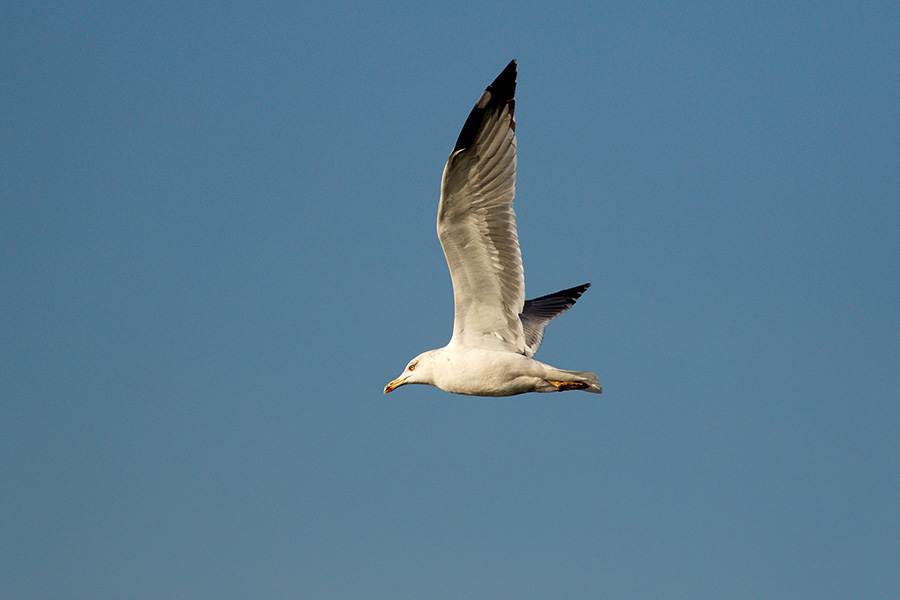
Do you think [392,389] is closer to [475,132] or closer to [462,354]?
[462,354]

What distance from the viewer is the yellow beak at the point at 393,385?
11.2m

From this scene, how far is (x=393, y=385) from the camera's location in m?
11.3

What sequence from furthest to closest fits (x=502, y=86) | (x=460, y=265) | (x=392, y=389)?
1. (x=392, y=389)
2. (x=460, y=265)
3. (x=502, y=86)

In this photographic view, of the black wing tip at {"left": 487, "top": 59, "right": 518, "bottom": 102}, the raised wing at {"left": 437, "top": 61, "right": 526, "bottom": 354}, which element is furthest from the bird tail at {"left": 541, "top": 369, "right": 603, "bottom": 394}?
the black wing tip at {"left": 487, "top": 59, "right": 518, "bottom": 102}

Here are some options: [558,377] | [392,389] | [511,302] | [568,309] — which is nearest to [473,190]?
[511,302]

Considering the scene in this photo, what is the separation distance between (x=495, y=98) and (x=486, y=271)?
183 centimetres

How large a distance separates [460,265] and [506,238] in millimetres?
592

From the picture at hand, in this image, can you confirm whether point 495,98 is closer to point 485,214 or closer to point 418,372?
point 485,214

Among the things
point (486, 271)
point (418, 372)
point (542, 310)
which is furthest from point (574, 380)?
point (542, 310)

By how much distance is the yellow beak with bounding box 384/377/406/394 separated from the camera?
11.2 metres

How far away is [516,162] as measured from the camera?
9.34 m

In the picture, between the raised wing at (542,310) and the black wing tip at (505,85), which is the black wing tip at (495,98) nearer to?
the black wing tip at (505,85)

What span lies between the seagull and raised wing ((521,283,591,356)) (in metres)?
1.74

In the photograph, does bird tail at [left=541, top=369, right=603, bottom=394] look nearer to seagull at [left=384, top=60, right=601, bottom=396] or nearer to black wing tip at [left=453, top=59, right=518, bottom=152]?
seagull at [left=384, top=60, right=601, bottom=396]
